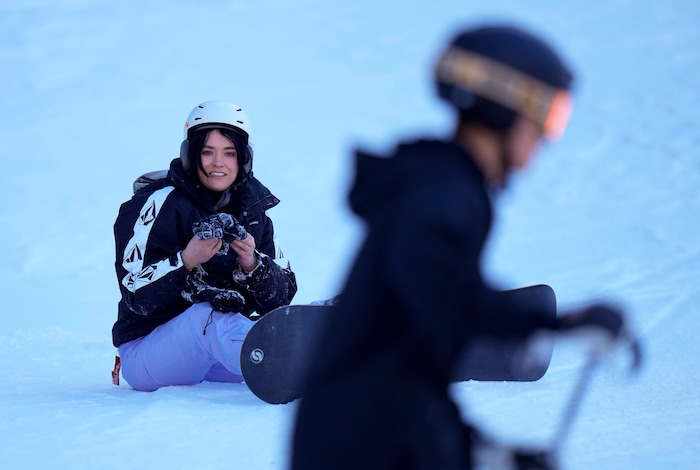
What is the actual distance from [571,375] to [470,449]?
9.47 feet

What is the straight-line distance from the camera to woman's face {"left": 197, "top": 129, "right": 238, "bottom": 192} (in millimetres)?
4090

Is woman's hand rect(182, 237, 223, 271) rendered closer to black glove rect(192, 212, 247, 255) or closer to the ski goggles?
black glove rect(192, 212, 247, 255)

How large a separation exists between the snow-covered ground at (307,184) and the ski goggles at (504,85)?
0.17 meters

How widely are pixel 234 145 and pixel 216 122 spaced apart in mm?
130

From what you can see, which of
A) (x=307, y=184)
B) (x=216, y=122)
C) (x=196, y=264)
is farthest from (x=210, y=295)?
(x=307, y=184)

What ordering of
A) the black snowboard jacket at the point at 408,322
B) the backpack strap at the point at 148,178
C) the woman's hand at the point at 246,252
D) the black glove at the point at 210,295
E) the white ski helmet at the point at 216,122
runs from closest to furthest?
the black snowboard jacket at the point at 408,322 → the woman's hand at the point at 246,252 → the black glove at the point at 210,295 → the white ski helmet at the point at 216,122 → the backpack strap at the point at 148,178

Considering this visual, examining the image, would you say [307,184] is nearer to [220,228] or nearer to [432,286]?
[220,228]

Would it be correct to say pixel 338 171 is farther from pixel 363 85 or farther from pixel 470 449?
pixel 470 449

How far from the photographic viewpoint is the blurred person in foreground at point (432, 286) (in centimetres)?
135

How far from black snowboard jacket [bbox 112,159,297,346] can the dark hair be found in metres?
0.06

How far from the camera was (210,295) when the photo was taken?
4035mm

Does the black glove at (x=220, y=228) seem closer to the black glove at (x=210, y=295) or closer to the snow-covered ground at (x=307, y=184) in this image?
Result: the black glove at (x=210, y=295)

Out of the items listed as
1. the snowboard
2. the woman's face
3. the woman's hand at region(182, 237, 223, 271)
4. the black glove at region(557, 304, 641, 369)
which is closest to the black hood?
the black glove at region(557, 304, 641, 369)

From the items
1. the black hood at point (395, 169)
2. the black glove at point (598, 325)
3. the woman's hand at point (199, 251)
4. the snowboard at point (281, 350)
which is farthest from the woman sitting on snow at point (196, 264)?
the black glove at point (598, 325)
